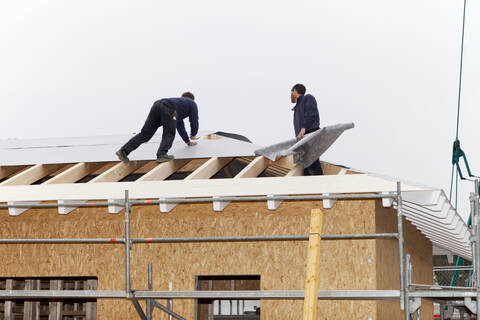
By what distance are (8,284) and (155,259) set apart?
2.52 metres

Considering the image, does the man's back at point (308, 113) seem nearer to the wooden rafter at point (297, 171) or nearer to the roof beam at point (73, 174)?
the wooden rafter at point (297, 171)

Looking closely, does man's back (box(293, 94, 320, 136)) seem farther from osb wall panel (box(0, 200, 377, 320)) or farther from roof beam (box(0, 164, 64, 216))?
roof beam (box(0, 164, 64, 216))

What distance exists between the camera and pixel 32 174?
975 centimetres

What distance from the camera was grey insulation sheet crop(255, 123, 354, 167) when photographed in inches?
337

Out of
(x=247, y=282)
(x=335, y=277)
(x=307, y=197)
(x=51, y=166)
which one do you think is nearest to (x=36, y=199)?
(x=51, y=166)

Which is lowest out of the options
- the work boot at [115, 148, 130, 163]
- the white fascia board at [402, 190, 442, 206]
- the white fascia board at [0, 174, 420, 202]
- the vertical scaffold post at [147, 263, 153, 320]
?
the vertical scaffold post at [147, 263, 153, 320]

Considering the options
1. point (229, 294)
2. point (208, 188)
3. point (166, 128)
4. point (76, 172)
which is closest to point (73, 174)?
point (76, 172)

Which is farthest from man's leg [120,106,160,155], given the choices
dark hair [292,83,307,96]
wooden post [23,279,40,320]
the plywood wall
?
wooden post [23,279,40,320]

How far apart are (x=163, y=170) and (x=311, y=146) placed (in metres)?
2.16

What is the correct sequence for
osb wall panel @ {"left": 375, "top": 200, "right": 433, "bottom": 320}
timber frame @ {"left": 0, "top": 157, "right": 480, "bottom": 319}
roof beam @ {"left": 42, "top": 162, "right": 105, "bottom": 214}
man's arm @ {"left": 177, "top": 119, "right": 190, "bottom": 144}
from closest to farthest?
timber frame @ {"left": 0, "top": 157, "right": 480, "bottom": 319} → roof beam @ {"left": 42, "top": 162, "right": 105, "bottom": 214} → osb wall panel @ {"left": 375, "top": 200, "right": 433, "bottom": 320} → man's arm @ {"left": 177, "top": 119, "right": 190, "bottom": 144}

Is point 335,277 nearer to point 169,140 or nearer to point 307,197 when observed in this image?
point 307,197

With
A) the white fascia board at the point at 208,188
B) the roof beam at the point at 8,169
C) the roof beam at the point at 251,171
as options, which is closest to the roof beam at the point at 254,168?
the roof beam at the point at 251,171

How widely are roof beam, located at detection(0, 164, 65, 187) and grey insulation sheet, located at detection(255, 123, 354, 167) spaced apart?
3430 millimetres

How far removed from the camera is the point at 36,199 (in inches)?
334
